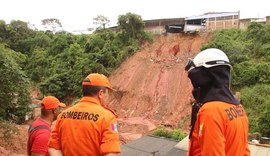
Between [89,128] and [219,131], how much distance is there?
1.07 metres

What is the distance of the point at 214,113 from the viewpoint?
1.70 metres

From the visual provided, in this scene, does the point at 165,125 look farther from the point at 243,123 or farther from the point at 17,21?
the point at 17,21

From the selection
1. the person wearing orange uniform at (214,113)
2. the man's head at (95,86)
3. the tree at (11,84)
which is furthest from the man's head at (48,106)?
the tree at (11,84)

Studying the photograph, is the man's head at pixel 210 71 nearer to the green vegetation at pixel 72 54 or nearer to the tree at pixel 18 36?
the green vegetation at pixel 72 54

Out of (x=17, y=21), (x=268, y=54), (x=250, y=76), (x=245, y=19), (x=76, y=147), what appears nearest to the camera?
(x=76, y=147)

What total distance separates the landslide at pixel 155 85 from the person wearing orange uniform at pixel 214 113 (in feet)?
50.9

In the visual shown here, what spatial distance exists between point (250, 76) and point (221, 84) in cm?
1839

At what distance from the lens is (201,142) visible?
5.70 feet

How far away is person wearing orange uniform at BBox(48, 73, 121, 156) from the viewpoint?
2.43 m

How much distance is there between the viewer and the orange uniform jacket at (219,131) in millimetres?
1680

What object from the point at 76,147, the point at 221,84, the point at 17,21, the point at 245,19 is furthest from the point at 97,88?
the point at 17,21

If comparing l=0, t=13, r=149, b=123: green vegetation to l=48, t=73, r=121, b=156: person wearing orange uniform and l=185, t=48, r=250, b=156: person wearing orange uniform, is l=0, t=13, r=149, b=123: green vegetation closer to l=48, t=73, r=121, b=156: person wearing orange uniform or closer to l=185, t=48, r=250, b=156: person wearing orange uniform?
l=48, t=73, r=121, b=156: person wearing orange uniform

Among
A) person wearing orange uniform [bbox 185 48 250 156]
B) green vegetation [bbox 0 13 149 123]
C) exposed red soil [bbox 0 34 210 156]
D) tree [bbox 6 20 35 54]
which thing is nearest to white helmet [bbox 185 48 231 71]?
person wearing orange uniform [bbox 185 48 250 156]

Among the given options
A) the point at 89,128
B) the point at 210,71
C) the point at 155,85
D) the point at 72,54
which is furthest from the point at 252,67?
the point at 210,71
